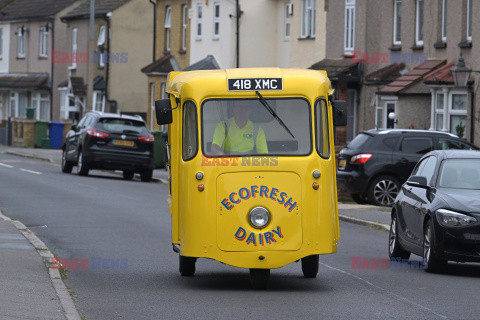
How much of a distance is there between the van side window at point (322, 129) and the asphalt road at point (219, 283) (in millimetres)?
1410

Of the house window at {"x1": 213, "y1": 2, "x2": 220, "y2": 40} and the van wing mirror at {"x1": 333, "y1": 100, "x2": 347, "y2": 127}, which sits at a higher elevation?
the house window at {"x1": 213, "y1": 2, "x2": 220, "y2": 40}

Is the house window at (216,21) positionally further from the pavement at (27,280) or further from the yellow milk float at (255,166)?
the yellow milk float at (255,166)

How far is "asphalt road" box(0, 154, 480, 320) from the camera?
10320 millimetres

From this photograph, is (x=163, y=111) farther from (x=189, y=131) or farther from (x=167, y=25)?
(x=167, y=25)

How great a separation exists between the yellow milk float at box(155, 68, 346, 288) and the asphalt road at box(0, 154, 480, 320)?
49 cm

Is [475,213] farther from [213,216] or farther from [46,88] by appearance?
[46,88]

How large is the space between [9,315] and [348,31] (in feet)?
107

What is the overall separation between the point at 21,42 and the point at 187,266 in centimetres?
6201

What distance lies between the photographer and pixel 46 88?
226 feet

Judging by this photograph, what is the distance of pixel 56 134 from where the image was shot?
5875 centimetres

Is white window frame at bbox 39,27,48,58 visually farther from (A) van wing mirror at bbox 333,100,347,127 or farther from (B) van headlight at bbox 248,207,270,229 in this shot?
(B) van headlight at bbox 248,207,270,229

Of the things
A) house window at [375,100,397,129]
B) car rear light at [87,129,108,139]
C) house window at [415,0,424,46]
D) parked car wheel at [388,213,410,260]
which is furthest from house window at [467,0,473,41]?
parked car wheel at [388,213,410,260]

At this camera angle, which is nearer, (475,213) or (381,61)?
(475,213)

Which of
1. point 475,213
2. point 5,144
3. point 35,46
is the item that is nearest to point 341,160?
point 475,213
